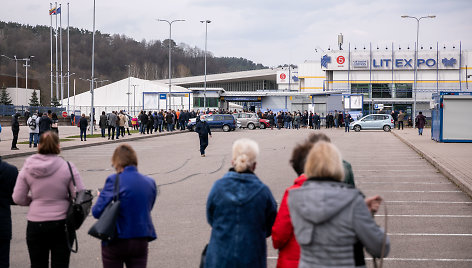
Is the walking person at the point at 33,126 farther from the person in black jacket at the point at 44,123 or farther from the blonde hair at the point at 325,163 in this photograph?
the blonde hair at the point at 325,163

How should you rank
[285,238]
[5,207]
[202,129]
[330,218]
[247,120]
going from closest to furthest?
[330,218]
[285,238]
[5,207]
[202,129]
[247,120]

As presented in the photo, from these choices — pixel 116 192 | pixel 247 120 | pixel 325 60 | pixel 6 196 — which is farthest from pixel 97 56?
pixel 116 192

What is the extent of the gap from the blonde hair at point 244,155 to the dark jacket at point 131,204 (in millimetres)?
861

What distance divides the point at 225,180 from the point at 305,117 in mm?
54159

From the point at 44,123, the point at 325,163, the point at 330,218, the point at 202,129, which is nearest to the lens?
the point at 330,218

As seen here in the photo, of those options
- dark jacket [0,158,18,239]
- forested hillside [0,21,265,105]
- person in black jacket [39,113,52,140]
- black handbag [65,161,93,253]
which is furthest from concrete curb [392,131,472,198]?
forested hillside [0,21,265,105]

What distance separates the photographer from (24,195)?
5.30m

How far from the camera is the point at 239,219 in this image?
4172 mm

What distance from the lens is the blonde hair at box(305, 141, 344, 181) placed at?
3.56 metres

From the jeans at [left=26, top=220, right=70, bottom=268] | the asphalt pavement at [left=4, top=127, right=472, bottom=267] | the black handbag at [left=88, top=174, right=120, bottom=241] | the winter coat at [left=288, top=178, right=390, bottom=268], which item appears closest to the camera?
the winter coat at [left=288, top=178, right=390, bottom=268]

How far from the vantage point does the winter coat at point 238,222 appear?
416 cm

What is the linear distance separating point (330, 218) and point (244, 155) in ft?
3.52

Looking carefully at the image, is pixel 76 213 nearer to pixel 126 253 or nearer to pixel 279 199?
pixel 126 253

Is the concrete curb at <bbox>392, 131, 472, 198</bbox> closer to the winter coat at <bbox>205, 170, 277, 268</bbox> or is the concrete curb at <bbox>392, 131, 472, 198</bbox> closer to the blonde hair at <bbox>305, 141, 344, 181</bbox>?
the winter coat at <bbox>205, 170, 277, 268</bbox>
